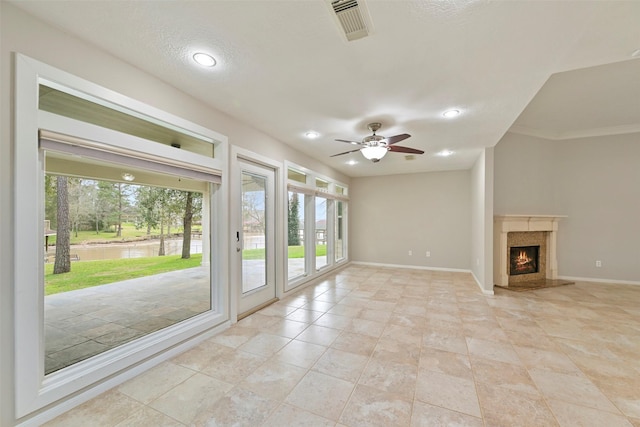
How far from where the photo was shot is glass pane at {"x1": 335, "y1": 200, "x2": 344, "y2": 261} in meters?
6.85

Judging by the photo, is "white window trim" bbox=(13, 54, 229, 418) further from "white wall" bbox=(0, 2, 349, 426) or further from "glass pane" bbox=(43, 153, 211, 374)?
"glass pane" bbox=(43, 153, 211, 374)

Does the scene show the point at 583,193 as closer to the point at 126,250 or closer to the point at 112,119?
the point at 112,119

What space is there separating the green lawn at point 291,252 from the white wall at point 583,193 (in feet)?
13.0

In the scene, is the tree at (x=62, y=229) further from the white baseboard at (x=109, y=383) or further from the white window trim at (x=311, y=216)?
the white window trim at (x=311, y=216)

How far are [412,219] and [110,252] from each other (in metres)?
6.36

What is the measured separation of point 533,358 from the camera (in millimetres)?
2406

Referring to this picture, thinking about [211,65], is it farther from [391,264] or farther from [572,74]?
[391,264]

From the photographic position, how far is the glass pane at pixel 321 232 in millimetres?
5630

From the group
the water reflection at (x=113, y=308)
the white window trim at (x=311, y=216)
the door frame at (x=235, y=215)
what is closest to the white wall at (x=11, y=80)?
the water reflection at (x=113, y=308)

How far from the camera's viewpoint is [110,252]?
10.4ft

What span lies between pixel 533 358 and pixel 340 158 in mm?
4172

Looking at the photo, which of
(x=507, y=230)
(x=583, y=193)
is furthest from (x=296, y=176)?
(x=583, y=193)

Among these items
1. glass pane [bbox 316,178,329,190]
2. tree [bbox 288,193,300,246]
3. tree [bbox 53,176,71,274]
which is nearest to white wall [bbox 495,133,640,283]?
glass pane [bbox 316,178,329,190]

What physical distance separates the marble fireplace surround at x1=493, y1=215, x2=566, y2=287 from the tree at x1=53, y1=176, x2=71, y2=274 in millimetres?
6440
